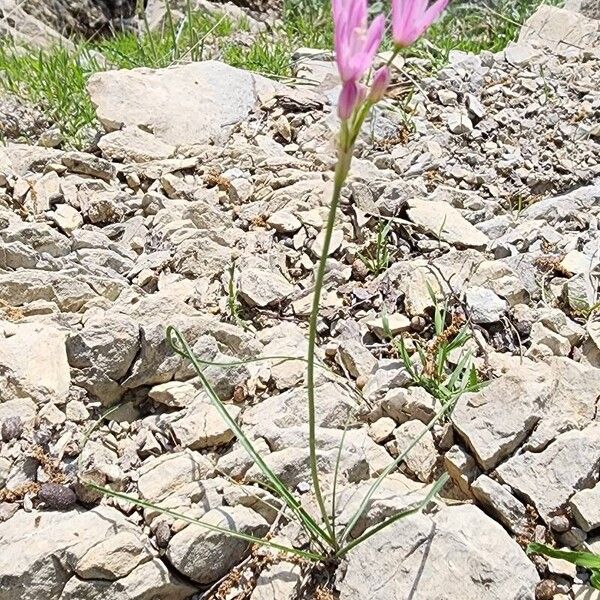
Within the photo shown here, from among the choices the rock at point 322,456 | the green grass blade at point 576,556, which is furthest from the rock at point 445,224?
the green grass blade at point 576,556

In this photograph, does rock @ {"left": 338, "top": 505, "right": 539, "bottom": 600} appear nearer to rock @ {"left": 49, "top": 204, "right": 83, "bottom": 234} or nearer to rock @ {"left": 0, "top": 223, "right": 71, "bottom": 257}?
rock @ {"left": 0, "top": 223, "right": 71, "bottom": 257}

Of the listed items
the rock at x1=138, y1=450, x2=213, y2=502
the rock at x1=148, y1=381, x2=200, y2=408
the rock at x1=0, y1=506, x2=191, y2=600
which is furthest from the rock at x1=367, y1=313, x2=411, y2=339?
the rock at x1=0, y1=506, x2=191, y2=600

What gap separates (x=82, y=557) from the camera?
68.4 inches

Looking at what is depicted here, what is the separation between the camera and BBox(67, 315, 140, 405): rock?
2174mm

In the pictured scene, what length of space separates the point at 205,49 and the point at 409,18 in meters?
3.90

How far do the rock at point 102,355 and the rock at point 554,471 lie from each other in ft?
3.62

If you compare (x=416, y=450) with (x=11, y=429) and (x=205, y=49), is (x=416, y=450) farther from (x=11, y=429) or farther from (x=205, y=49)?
(x=205, y=49)

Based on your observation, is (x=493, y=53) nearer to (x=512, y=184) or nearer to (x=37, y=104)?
(x=512, y=184)

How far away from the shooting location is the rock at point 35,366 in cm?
212

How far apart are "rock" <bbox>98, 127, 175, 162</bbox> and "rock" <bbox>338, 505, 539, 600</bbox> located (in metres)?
2.32

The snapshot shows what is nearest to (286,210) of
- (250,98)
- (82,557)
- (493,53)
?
(250,98)

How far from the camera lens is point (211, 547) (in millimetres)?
1822

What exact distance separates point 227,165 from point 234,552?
6.92ft

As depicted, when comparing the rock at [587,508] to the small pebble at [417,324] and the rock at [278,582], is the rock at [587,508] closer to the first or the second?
the rock at [278,582]
